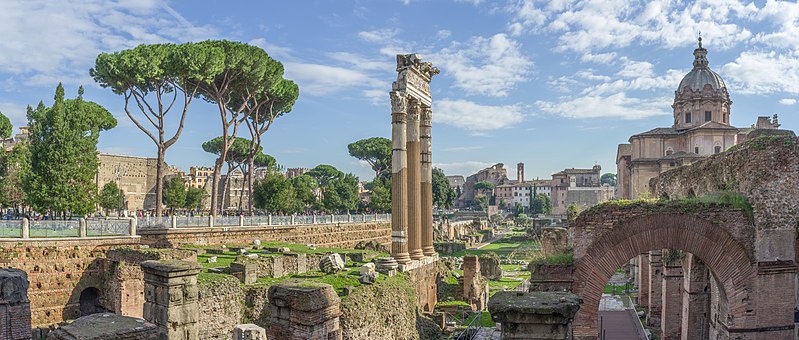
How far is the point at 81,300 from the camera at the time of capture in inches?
658

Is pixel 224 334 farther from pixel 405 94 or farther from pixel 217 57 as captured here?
pixel 217 57

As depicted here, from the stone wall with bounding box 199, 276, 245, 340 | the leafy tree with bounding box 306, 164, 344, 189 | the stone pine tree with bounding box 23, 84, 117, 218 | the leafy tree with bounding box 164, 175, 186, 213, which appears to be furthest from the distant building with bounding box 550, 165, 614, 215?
the stone wall with bounding box 199, 276, 245, 340

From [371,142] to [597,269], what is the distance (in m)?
50.9

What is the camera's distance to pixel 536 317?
4422 mm

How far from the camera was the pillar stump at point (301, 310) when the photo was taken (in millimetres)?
5816

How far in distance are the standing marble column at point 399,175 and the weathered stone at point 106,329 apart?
A: 11918mm

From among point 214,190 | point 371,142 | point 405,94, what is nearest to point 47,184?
point 214,190

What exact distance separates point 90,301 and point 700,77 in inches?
1802

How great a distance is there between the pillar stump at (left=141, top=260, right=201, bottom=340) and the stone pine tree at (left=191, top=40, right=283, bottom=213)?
20084 mm

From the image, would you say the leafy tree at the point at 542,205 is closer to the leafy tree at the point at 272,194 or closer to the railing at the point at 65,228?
the leafy tree at the point at 272,194

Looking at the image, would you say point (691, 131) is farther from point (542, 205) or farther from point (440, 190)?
point (542, 205)

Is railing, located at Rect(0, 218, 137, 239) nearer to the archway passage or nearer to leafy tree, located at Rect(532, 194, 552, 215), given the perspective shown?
the archway passage

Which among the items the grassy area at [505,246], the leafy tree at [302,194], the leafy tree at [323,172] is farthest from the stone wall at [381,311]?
the leafy tree at [323,172]

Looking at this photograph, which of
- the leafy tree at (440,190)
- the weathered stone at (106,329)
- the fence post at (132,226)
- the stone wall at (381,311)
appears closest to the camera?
the weathered stone at (106,329)
